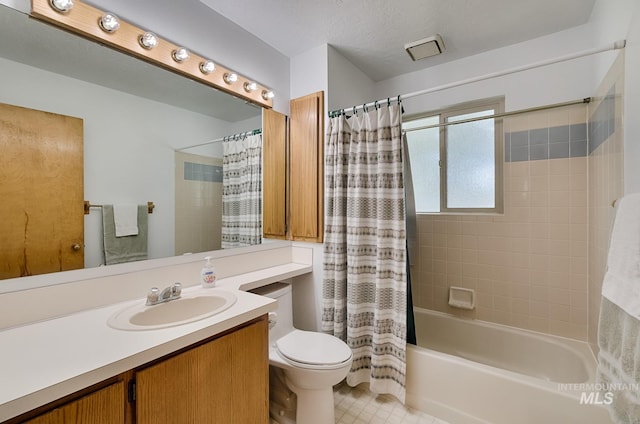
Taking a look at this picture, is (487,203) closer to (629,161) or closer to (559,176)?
(559,176)

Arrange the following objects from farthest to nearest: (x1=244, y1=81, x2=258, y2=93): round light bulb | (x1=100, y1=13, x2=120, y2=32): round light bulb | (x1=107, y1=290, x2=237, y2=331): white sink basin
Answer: (x1=244, y1=81, x2=258, y2=93): round light bulb
(x1=100, y1=13, x2=120, y2=32): round light bulb
(x1=107, y1=290, x2=237, y2=331): white sink basin

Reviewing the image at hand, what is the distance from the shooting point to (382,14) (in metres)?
1.76

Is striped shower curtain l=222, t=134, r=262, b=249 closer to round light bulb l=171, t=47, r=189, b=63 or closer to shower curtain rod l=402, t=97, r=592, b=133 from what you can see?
round light bulb l=171, t=47, r=189, b=63

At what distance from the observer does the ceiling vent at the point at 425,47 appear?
201cm

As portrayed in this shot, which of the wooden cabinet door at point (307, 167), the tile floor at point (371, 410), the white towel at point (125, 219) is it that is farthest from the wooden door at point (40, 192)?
the tile floor at point (371, 410)

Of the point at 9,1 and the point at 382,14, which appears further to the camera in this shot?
the point at 382,14

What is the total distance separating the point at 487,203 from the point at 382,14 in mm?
1639

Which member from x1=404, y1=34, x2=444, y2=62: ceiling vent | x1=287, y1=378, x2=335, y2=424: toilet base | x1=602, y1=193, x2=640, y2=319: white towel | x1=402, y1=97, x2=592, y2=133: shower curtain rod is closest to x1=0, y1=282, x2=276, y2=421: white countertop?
x1=287, y1=378, x2=335, y2=424: toilet base

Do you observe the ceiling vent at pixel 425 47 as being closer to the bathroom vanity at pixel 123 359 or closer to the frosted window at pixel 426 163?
the frosted window at pixel 426 163

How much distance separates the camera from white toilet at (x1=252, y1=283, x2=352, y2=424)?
1.41 metres

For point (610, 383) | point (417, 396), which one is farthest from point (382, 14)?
point (417, 396)

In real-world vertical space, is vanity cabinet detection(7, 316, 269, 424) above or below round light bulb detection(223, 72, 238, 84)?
below

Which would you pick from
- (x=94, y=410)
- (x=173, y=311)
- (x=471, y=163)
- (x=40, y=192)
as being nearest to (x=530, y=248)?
(x=471, y=163)

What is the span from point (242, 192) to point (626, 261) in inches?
74.8
